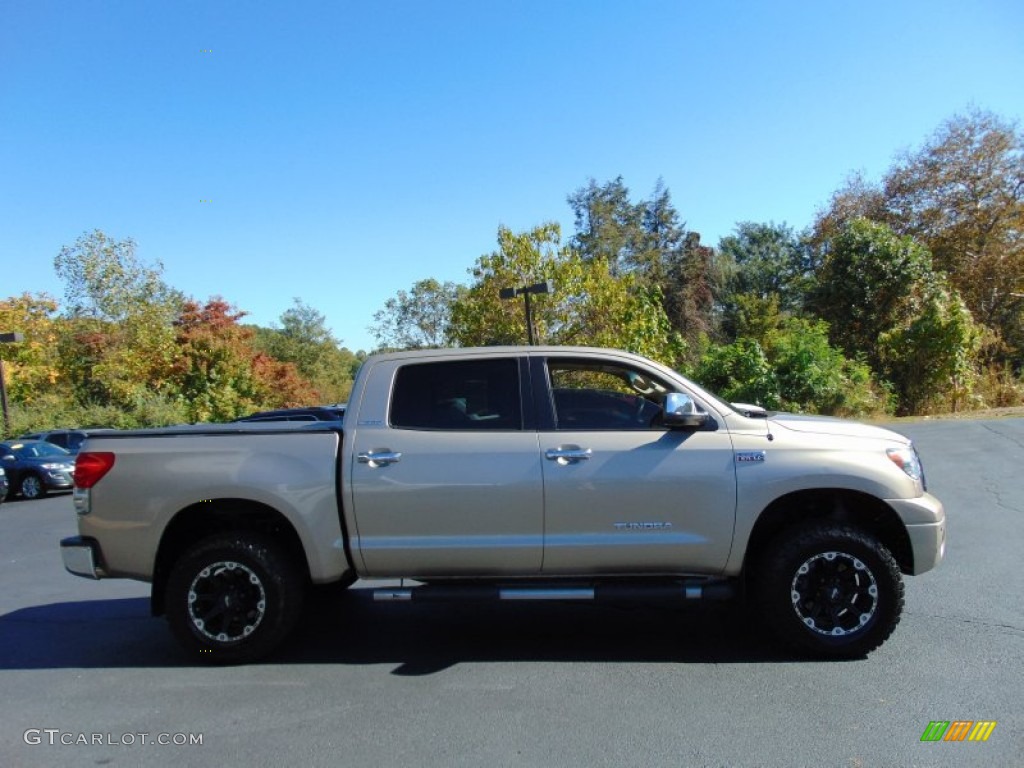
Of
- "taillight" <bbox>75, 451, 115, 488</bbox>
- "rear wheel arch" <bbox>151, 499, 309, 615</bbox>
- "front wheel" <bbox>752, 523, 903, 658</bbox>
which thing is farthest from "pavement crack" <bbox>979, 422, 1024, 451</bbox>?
"taillight" <bbox>75, 451, 115, 488</bbox>

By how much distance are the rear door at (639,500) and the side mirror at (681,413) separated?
0.08 meters

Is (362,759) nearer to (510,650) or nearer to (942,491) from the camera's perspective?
(510,650)

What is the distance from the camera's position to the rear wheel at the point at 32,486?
18.7 metres

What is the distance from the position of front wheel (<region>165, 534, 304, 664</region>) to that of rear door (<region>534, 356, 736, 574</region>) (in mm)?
1710

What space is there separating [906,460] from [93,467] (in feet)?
17.0

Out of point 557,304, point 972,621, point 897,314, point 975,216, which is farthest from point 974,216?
point 972,621

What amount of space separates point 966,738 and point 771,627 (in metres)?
1.22

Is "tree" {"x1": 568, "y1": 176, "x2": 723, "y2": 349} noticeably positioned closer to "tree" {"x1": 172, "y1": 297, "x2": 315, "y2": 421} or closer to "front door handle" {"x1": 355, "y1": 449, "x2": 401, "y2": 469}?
"tree" {"x1": 172, "y1": 297, "x2": 315, "y2": 421}

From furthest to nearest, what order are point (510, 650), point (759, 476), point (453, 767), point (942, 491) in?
point (942, 491) → point (510, 650) → point (759, 476) → point (453, 767)

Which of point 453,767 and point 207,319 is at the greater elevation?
point 207,319

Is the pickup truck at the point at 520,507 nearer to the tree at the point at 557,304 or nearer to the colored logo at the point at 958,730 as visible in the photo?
the colored logo at the point at 958,730

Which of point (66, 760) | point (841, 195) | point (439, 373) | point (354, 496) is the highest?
point (841, 195)

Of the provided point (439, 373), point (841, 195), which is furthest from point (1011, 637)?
point (841, 195)

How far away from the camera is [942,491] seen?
10.4 metres
